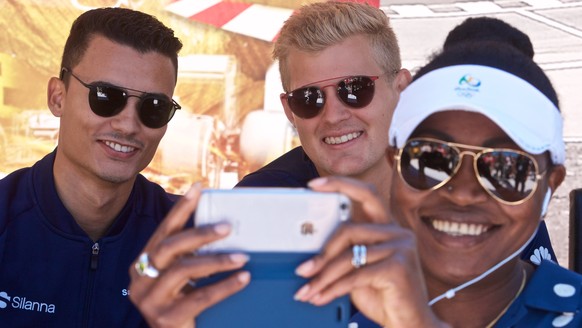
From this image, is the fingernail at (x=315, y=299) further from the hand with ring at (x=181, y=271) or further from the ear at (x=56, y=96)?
the ear at (x=56, y=96)

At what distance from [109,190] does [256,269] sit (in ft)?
5.07

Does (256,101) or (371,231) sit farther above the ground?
(371,231)

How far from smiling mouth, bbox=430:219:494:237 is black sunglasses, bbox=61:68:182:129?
1.33m

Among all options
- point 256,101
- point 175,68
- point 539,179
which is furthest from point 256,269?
point 256,101

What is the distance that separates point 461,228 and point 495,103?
223 mm

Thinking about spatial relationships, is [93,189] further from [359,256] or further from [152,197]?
[359,256]

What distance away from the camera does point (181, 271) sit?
1.07 meters

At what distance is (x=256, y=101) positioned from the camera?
4000 millimetres

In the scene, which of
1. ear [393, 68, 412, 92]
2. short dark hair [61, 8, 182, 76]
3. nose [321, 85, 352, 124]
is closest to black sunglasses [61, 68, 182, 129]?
short dark hair [61, 8, 182, 76]

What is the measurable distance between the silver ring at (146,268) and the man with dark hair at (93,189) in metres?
1.27

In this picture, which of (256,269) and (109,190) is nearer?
(256,269)

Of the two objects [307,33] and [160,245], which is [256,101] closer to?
[307,33]

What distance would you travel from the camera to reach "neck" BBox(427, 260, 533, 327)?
145 centimetres

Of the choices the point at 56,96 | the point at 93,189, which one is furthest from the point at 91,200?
the point at 56,96
